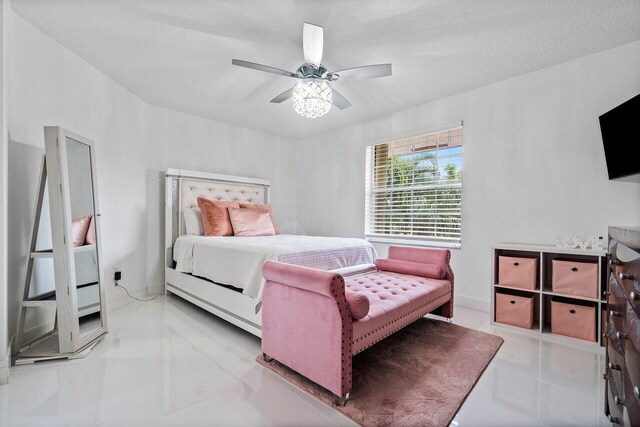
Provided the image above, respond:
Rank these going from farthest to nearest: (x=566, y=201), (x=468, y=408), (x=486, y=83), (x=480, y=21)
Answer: (x=486, y=83), (x=566, y=201), (x=480, y=21), (x=468, y=408)

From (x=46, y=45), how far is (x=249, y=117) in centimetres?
214

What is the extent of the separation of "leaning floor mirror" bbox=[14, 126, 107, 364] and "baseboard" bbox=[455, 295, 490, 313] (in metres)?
3.48

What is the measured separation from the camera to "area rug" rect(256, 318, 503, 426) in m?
1.52

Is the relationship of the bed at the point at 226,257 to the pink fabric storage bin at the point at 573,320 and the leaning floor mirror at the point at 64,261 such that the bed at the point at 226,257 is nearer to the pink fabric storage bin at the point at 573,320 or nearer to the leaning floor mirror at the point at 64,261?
the leaning floor mirror at the point at 64,261

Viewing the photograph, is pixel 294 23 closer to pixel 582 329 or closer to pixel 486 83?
pixel 486 83

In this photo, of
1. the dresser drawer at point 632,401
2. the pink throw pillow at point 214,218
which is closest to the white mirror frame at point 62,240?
the pink throw pillow at point 214,218

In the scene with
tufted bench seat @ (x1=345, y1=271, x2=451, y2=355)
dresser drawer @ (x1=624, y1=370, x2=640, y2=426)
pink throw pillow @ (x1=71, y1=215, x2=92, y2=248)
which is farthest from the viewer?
pink throw pillow @ (x1=71, y1=215, x2=92, y2=248)

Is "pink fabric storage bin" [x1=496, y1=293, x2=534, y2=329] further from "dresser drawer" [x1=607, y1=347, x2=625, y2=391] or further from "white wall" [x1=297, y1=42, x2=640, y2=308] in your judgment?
"dresser drawer" [x1=607, y1=347, x2=625, y2=391]

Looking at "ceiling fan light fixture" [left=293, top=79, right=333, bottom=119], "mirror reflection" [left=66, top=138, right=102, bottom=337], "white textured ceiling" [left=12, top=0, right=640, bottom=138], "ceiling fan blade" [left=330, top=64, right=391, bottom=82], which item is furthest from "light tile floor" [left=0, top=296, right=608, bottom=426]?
"white textured ceiling" [left=12, top=0, right=640, bottom=138]

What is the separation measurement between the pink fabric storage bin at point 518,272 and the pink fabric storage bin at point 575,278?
5.7 inches

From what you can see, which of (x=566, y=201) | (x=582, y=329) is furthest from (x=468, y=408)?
(x=566, y=201)

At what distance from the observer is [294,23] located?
2080 millimetres

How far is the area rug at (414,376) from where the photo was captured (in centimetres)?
152

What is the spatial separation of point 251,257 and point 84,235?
1.36 m
